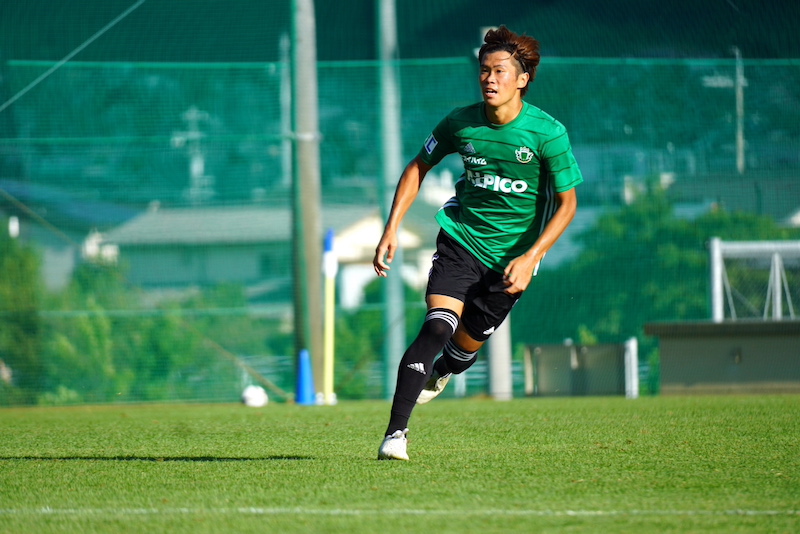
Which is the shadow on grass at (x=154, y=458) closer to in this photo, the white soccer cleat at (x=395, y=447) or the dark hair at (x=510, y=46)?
the white soccer cleat at (x=395, y=447)

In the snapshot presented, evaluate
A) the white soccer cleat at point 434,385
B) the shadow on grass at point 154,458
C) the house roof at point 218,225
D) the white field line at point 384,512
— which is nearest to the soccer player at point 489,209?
the white soccer cleat at point 434,385

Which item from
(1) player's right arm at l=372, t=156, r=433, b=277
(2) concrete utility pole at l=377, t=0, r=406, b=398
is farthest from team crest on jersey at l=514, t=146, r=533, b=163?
(2) concrete utility pole at l=377, t=0, r=406, b=398

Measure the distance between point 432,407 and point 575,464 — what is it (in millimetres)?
5054

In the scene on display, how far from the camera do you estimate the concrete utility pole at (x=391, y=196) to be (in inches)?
478

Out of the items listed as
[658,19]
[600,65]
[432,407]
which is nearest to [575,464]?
[432,407]

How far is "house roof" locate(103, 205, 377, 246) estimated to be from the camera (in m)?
12.2

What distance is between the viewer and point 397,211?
5176 mm

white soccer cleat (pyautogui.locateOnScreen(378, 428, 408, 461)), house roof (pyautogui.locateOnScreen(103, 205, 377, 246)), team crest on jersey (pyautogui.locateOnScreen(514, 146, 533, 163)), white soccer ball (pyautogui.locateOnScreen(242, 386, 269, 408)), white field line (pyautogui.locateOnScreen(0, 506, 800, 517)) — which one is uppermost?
team crest on jersey (pyautogui.locateOnScreen(514, 146, 533, 163))

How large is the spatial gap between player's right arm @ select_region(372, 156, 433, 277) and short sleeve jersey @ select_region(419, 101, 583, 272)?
0.24 ft

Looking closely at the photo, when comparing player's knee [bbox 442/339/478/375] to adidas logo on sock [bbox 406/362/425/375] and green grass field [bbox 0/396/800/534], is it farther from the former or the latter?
adidas logo on sock [bbox 406/362/425/375]

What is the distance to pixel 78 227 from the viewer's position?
40.2 feet

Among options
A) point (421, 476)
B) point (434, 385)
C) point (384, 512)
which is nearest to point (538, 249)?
point (434, 385)

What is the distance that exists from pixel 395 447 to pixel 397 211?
3.65 ft

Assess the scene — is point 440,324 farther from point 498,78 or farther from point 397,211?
point 498,78
